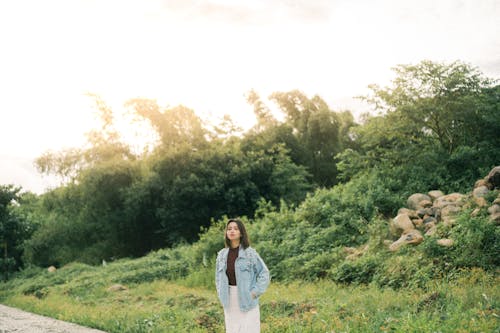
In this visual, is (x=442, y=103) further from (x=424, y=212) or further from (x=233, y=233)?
(x=233, y=233)

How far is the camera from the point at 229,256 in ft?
18.9

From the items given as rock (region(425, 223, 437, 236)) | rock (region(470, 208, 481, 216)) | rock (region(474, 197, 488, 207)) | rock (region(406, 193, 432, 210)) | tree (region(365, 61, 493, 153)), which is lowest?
rock (region(425, 223, 437, 236))

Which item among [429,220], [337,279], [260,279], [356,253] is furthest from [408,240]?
[260,279]

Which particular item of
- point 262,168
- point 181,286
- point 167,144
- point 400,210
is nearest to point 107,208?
point 167,144

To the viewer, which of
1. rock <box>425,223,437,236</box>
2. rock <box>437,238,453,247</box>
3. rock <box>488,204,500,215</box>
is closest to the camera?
rock <box>437,238,453,247</box>

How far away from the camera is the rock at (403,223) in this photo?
41.2 ft

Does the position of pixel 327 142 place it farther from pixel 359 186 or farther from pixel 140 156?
pixel 359 186

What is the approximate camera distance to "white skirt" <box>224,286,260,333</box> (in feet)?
18.1

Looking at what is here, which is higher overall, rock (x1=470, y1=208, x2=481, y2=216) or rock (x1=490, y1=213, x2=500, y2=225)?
rock (x1=470, y1=208, x2=481, y2=216)

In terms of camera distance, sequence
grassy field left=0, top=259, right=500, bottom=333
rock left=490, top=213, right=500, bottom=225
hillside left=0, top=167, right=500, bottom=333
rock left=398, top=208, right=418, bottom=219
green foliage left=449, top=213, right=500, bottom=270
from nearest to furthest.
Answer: grassy field left=0, top=259, right=500, bottom=333, hillside left=0, top=167, right=500, bottom=333, green foliage left=449, top=213, right=500, bottom=270, rock left=490, top=213, right=500, bottom=225, rock left=398, top=208, right=418, bottom=219

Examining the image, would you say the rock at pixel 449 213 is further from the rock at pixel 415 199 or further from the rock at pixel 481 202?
the rock at pixel 415 199

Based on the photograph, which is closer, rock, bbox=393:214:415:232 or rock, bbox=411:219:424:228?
rock, bbox=393:214:415:232

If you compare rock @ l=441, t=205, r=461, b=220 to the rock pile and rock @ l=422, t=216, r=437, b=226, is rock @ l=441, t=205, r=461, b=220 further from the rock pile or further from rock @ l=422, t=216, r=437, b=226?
rock @ l=422, t=216, r=437, b=226

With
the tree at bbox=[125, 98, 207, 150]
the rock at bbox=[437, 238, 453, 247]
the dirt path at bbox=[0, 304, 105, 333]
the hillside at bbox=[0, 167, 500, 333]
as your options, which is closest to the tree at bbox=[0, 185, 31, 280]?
the hillside at bbox=[0, 167, 500, 333]
